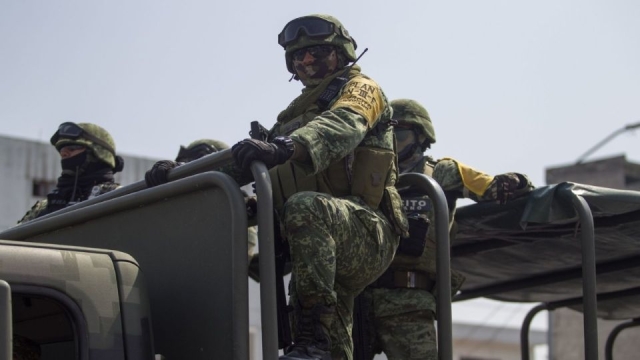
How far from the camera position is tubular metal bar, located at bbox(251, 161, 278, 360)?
3.51 metres

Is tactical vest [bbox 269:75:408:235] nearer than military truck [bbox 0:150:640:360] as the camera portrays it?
No

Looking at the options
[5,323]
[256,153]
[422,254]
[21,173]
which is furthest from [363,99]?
[21,173]

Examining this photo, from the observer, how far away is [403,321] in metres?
5.29

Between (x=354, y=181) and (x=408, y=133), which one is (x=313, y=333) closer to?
(x=354, y=181)

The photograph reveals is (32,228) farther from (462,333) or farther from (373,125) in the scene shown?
(462,333)

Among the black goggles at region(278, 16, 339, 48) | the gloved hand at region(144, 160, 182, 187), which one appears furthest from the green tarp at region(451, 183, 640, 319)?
the gloved hand at region(144, 160, 182, 187)

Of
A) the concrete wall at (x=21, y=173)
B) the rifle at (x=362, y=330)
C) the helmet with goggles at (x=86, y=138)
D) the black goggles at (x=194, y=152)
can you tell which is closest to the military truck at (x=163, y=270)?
the rifle at (x=362, y=330)

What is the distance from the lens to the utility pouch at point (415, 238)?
203 inches

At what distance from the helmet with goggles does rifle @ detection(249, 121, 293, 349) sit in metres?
2.54

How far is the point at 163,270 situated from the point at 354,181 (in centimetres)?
79

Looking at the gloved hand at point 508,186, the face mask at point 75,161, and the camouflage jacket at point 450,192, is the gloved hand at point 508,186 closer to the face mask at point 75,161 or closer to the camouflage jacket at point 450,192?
the camouflage jacket at point 450,192

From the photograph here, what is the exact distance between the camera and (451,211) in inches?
222

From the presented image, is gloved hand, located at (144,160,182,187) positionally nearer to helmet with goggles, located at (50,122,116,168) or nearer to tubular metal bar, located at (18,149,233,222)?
tubular metal bar, located at (18,149,233,222)

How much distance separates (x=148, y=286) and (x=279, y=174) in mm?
669
